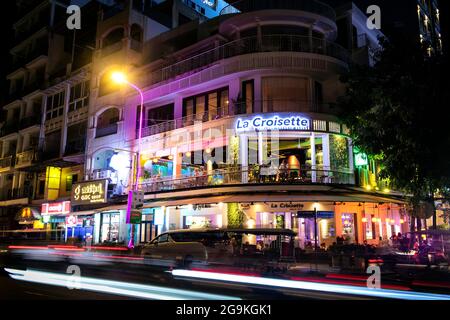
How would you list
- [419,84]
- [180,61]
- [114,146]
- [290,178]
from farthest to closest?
[114,146], [180,61], [290,178], [419,84]

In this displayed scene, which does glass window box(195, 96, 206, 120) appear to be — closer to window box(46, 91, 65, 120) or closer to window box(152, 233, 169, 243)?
window box(152, 233, 169, 243)

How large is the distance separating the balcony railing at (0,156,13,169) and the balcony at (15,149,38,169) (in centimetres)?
155

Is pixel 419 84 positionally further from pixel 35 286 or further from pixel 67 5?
pixel 67 5

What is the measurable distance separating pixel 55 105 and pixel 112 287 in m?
33.3

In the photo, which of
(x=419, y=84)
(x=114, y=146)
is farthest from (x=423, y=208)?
(x=114, y=146)

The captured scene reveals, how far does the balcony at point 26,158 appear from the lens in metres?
38.3

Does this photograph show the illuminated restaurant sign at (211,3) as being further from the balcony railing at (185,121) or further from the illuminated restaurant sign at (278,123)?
the illuminated restaurant sign at (278,123)

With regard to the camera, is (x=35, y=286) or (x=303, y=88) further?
(x=303, y=88)

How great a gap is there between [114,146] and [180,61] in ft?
28.4

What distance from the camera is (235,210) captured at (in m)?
24.2

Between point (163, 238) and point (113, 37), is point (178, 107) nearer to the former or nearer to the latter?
point (113, 37)

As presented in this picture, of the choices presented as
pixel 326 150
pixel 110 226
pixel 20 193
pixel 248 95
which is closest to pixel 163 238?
pixel 248 95

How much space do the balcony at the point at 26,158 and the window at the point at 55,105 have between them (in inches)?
147
